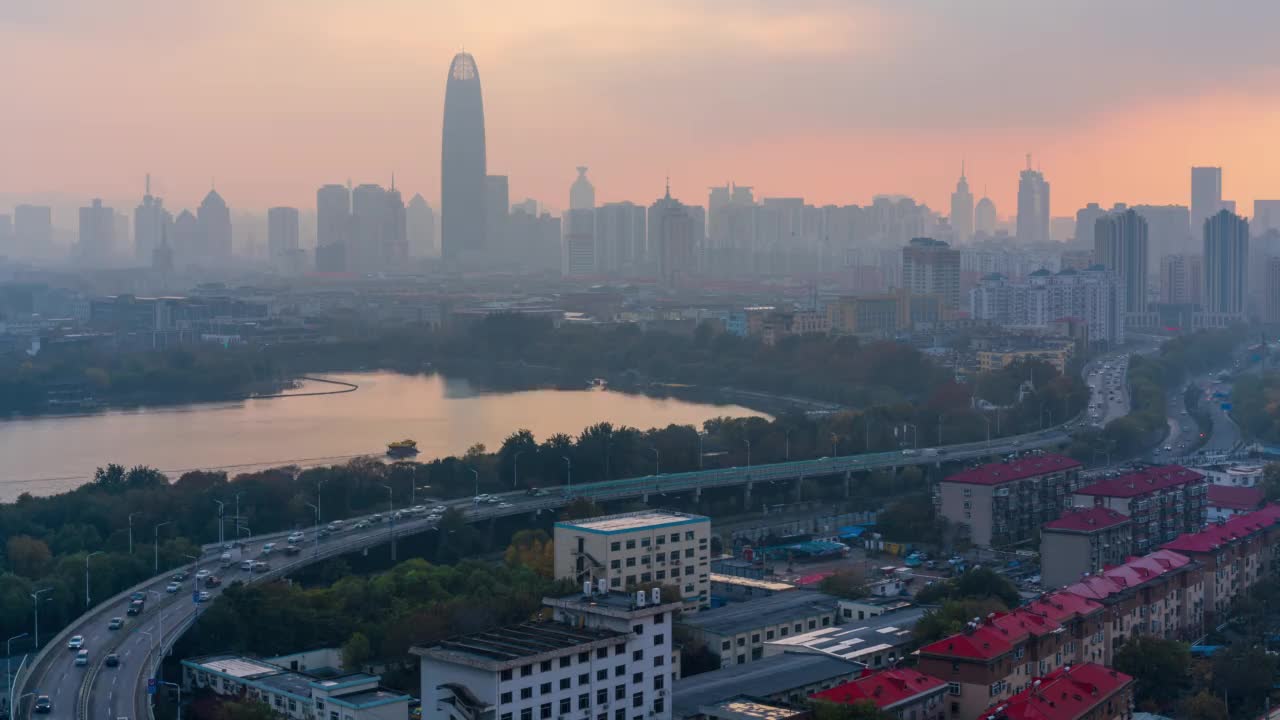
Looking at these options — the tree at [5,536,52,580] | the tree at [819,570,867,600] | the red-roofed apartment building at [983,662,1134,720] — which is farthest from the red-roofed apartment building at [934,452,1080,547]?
the tree at [5,536,52,580]

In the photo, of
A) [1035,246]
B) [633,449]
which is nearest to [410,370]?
[633,449]

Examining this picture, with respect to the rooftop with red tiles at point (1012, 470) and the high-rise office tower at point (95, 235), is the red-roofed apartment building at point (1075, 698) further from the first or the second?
the high-rise office tower at point (95, 235)

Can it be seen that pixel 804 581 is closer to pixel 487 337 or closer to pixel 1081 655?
pixel 1081 655

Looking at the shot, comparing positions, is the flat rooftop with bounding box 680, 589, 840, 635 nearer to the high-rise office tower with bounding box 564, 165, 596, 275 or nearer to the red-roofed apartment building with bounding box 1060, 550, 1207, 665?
the red-roofed apartment building with bounding box 1060, 550, 1207, 665

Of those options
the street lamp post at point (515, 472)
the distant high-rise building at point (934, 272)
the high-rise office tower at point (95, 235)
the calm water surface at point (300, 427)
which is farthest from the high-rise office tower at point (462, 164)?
the street lamp post at point (515, 472)

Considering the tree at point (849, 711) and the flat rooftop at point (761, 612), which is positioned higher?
the tree at point (849, 711)

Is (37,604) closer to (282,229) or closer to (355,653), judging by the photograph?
(355,653)
